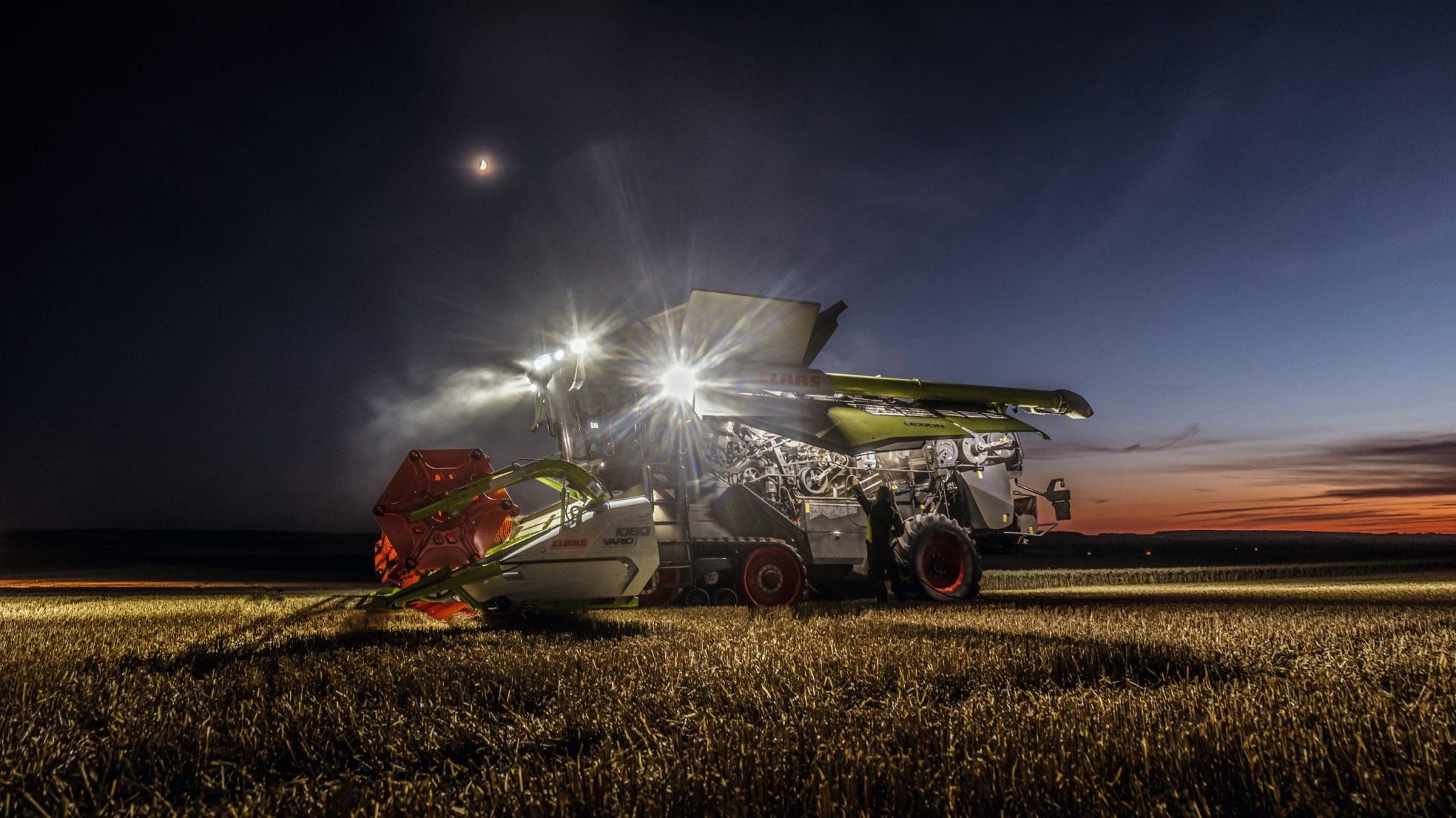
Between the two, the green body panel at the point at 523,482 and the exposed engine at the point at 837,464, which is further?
the exposed engine at the point at 837,464

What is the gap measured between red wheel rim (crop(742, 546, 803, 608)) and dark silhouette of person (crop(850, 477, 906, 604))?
1.12 m

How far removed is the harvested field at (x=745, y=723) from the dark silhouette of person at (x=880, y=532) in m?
4.13

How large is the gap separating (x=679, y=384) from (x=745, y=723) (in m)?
7.28

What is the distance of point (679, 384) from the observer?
9.90 m

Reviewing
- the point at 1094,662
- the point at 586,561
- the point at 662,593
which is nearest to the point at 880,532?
the point at 662,593

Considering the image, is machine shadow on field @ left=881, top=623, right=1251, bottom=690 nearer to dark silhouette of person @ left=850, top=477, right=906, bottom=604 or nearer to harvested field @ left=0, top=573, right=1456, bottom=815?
harvested field @ left=0, top=573, right=1456, bottom=815

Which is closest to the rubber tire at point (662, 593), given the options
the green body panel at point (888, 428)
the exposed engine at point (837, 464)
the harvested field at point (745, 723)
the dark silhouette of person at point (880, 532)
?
the exposed engine at point (837, 464)

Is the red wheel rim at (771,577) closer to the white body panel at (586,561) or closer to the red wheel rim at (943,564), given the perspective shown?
the red wheel rim at (943,564)

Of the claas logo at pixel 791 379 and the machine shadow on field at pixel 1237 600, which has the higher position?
the claas logo at pixel 791 379

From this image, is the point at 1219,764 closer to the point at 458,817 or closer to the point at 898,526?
the point at 458,817

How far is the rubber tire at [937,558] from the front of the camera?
995 centimetres

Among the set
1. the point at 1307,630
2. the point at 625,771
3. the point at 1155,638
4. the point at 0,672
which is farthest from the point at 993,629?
the point at 0,672

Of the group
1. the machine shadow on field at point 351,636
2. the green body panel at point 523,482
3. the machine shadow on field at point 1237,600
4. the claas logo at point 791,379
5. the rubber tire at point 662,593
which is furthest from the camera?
the claas logo at point 791,379

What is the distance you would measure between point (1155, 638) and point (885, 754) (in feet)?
12.4
